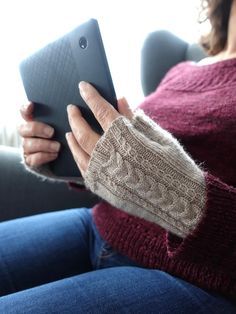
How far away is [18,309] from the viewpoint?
1.51 feet

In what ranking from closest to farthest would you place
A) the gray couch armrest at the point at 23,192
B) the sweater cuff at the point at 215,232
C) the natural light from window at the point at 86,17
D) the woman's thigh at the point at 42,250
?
the sweater cuff at the point at 215,232
the woman's thigh at the point at 42,250
the gray couch armrest at the point at 23,192
the natural light from window at the point at 86,17

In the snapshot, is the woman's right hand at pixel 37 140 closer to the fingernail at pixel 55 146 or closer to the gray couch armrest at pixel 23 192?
the fingernail at pixel 55 146

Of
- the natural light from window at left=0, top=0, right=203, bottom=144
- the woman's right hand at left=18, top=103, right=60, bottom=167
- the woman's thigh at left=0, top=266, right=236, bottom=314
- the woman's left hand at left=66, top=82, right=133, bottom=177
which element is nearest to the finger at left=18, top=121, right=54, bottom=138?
the woman's right hand at left=18, top=103, right=60, bottom=167

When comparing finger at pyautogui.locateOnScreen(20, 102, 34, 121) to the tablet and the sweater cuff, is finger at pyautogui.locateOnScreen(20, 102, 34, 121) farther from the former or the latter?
the sweater cuff

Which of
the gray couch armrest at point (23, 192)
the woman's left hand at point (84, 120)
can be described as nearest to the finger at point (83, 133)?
the woman's left hand at point (84, 120)

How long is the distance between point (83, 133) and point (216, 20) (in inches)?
22.4

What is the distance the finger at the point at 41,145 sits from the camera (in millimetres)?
649

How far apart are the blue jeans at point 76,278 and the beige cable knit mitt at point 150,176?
0.09 meters

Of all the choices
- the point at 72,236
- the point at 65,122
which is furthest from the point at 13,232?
the point at 65,122

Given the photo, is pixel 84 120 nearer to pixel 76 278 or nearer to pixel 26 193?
pixel 76 278

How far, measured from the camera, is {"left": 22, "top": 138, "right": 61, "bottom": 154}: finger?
65 cm

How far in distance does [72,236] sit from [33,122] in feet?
0.70

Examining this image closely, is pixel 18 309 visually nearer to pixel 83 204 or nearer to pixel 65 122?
pixel 65 122

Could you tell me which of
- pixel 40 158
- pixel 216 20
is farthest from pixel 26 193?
pixel 216 20
